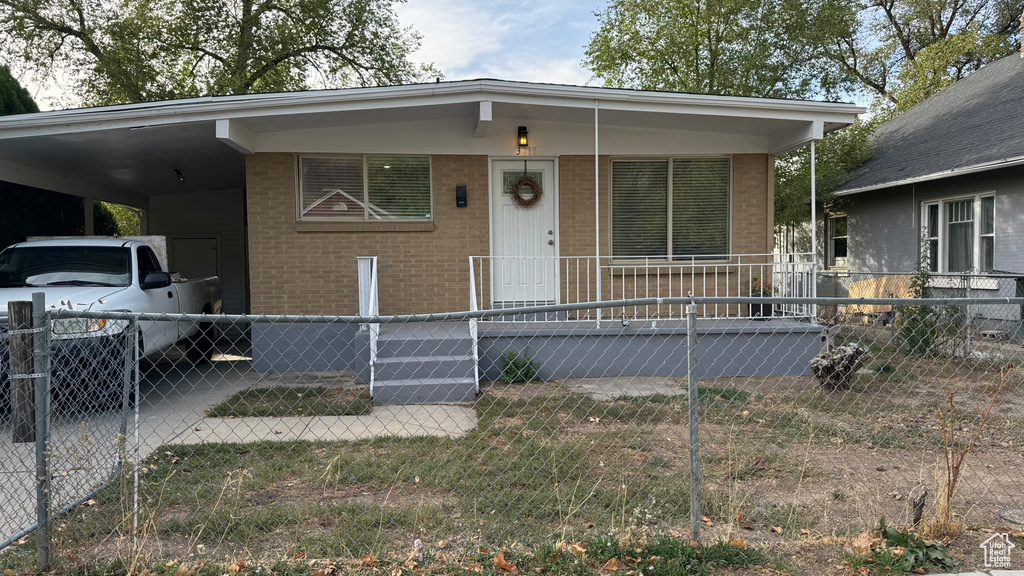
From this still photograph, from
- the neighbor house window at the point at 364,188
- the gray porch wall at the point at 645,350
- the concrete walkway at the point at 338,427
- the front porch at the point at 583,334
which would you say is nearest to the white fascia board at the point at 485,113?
the neighbor house window at the point at 364,188

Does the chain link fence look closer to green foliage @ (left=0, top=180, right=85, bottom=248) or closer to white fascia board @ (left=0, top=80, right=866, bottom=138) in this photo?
white fascia board @ (left=0, top=80, right=866, bottom=138)

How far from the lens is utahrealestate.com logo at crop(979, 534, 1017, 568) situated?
3.17 m

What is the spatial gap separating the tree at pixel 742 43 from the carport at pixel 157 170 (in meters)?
11.0

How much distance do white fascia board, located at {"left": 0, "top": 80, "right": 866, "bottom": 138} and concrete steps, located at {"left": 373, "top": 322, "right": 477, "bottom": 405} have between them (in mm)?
2875

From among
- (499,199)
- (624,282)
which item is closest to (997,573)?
(624,282)

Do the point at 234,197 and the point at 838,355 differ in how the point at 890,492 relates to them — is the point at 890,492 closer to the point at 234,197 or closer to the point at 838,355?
the point at 838,355

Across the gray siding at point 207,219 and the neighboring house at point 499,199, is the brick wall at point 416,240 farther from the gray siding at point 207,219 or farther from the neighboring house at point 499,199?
the gray siding at point 207,219

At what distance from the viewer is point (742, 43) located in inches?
641

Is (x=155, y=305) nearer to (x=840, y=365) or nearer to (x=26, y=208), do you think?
(x=26, y=208)

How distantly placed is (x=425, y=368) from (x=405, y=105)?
10.7ft

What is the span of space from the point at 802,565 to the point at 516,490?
173cm

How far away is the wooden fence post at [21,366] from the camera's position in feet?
9.88

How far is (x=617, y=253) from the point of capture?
31.7ft

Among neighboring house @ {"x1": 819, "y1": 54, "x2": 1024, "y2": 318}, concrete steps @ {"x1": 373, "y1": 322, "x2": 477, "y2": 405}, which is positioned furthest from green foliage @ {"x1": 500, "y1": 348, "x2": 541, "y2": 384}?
neighboring house @ {"x1": 819, "y1": 54, "x2": 1024, "y2": 318}
